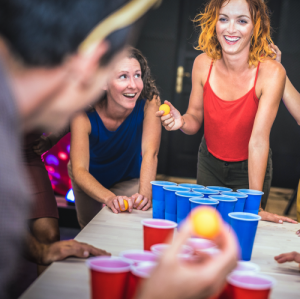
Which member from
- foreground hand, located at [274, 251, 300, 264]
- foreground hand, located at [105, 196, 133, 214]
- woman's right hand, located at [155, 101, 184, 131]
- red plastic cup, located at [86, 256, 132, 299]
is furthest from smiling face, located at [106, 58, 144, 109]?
red plastic cup, located at [86, 256, 132, 299]

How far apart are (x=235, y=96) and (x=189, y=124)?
32 centimetres

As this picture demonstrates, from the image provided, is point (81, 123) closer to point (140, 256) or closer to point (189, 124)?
point (189, 124)

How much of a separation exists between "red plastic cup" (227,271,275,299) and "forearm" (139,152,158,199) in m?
1.21

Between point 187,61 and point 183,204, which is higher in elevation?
point 187,61

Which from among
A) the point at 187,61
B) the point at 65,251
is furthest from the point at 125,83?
the point at 187,61

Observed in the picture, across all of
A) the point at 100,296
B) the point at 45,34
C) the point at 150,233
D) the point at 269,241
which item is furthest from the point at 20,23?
the point at 269,241

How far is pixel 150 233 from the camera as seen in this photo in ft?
3.30

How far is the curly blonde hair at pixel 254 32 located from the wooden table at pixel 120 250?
3.23 feet

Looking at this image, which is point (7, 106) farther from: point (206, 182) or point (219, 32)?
point (206, 182)

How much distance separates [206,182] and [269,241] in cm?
85

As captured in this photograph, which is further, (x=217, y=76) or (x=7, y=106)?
(x=217, y=76)

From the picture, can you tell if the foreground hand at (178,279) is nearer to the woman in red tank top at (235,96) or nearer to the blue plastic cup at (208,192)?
the blue plastic cup at (208,192)

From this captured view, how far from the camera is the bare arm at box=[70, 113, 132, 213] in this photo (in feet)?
5.65

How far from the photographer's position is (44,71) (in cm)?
44
